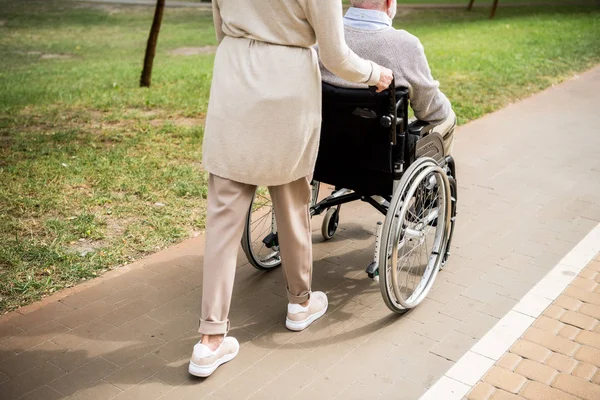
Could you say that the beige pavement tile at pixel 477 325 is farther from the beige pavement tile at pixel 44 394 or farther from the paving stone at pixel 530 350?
the beige pavement tile at pixel 44 394

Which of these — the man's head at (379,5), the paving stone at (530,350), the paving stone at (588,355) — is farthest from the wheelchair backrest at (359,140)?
the paving stone at (588,355)

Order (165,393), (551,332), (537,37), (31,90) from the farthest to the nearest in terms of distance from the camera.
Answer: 1. (537,37)
2. (31,90)
3. (551,332)
4. (165,393)

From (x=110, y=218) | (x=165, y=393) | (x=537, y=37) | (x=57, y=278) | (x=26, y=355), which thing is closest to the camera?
(x=165, y=393)

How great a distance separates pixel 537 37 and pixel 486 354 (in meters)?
11.5

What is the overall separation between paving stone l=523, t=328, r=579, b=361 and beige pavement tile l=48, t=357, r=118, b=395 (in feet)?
6.81

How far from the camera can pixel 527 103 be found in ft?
28.1

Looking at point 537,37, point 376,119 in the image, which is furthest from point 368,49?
point 537,37

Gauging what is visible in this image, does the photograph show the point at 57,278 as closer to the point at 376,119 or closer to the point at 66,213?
the point at 66,213

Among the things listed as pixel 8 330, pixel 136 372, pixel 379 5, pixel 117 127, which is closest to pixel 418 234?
pixel 379 5

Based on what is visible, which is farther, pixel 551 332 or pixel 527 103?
pixel 527 103

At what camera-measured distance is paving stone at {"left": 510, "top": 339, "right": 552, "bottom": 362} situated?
3.44 meters

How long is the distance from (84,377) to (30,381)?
0.78ft

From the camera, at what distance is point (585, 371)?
3.34m

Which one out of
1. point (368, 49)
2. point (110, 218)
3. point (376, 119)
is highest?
point (368, 49)
